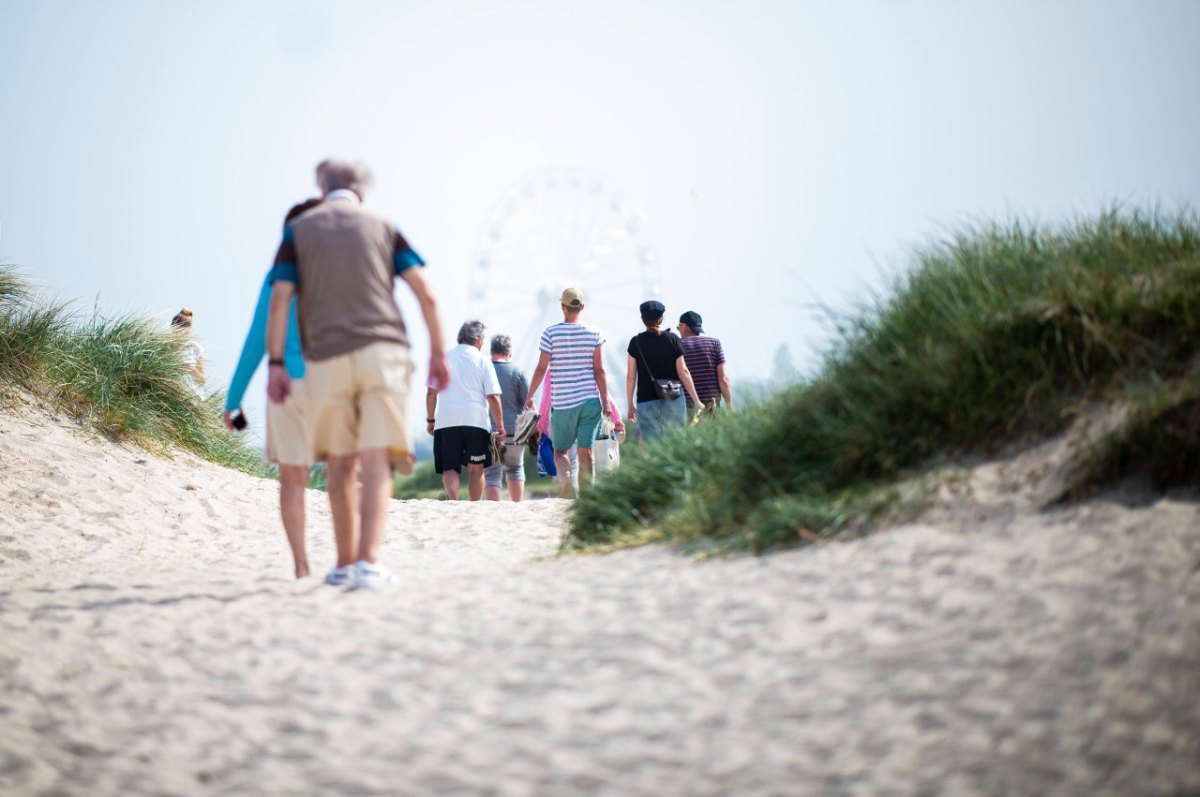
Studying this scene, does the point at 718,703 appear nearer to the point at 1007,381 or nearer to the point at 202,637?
the point at 202,637

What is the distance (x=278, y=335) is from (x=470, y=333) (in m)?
4.89

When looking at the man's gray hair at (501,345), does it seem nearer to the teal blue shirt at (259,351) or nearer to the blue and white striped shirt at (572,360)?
the blue and white striped shirt at (572,360)

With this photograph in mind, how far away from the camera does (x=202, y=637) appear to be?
172 inches

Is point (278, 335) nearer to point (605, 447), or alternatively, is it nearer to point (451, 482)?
point (605, 447)

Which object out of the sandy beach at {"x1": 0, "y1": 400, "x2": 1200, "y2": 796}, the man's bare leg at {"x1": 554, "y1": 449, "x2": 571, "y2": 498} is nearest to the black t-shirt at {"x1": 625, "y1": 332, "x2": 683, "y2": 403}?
the man's bare leg at {"x1": 554, "y1": 449, "x2": 571, "y2": 498}

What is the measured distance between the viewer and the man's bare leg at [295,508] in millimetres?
5484

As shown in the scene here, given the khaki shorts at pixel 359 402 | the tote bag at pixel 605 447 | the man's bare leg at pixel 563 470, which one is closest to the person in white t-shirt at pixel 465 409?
the man's bare leg at pixel 563 470

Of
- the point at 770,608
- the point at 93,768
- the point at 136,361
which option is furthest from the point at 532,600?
the point at 136,361

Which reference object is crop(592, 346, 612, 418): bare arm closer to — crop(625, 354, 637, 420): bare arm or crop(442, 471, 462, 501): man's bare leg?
crop(625, 354, 637, 420): bare arm

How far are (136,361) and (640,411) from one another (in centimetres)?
474

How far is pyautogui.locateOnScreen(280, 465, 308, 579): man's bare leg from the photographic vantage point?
18.0ft

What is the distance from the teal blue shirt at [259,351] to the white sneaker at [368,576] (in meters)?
0.86

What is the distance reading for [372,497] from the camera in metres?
5.10

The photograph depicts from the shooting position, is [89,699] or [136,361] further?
[136,361]
